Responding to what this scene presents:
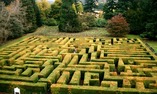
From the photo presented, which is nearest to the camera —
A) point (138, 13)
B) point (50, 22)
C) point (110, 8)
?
point (138, 13)

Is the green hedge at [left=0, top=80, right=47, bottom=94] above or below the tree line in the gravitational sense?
below

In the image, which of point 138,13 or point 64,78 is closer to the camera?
point 64,78

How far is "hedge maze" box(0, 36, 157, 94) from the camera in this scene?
1269 cm

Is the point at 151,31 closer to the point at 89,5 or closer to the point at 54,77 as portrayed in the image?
the point at 89,5

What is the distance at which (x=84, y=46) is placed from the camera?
22281 mm

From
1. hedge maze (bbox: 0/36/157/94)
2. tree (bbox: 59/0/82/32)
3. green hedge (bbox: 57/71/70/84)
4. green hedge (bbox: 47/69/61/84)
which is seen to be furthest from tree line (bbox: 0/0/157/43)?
green hedge (bbox: 57/71/70/84)

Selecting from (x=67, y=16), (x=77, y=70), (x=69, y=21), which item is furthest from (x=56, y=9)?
(x=77, y=70)

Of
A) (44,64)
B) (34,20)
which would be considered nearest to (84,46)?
(44,64)

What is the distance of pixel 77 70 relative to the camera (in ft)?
Answer: 49.6

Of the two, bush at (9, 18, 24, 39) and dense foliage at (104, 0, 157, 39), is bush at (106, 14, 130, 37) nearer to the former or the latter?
dense foliage at (104, 0, 157, 39)

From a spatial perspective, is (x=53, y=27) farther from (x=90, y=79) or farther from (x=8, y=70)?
(x=90, y=79)

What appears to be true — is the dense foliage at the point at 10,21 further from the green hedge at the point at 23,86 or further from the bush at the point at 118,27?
the green hedge at the point at 23,86

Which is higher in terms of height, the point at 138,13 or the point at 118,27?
the point at 138,13

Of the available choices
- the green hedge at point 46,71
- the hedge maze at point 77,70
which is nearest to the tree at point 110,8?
the hedge maze at point 77,70
